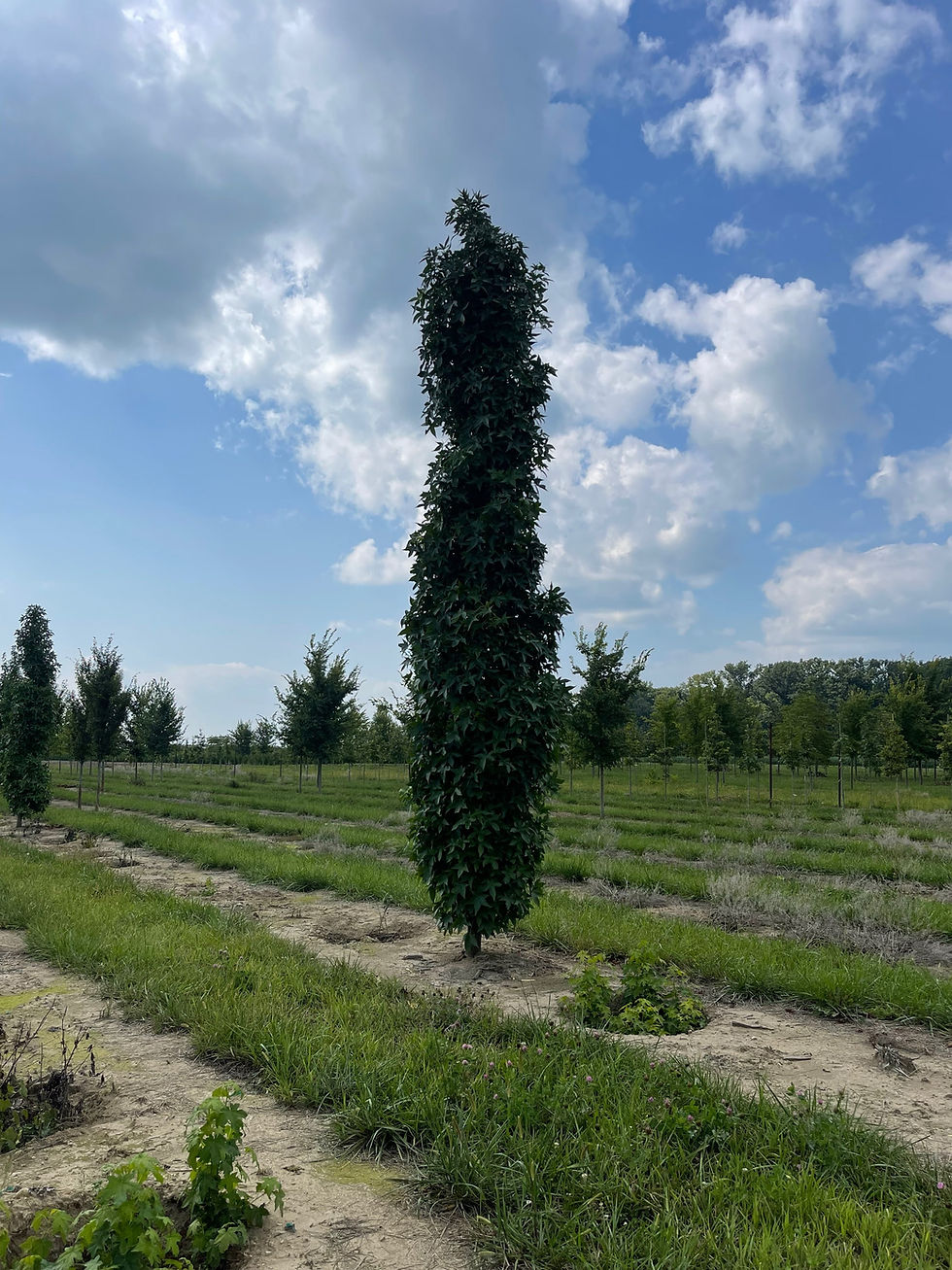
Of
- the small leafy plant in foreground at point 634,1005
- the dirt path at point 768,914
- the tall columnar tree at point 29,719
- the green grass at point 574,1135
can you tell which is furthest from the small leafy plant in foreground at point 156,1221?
the tall columnar tree at point 29,719

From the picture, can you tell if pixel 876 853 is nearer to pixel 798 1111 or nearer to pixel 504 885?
pixel 504 885

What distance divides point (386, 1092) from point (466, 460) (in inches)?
229

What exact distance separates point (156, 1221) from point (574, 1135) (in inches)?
73.9

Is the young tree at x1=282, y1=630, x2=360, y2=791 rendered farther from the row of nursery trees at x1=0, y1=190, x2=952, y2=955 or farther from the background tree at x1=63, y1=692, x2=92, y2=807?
the row of nursery trees at x1=0, y1=190, x2=952, y2=955

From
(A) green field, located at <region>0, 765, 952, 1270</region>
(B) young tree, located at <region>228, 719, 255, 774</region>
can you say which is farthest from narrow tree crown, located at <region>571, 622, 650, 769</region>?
(B) young tree, located at <region>228, 719, 255, 774</region>

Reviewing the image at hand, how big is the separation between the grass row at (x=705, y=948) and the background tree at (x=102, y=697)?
16.8m

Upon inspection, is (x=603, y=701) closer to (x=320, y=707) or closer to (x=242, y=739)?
(x=320, y=707)

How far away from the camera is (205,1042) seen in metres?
4.93

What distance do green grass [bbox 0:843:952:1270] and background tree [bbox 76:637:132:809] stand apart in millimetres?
23123

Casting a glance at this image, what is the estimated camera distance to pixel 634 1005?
5.75m

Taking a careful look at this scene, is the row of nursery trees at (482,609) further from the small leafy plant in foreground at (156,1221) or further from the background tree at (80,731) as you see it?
the background tree at (80,731)

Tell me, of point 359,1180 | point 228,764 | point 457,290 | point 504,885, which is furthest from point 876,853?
point 228,764

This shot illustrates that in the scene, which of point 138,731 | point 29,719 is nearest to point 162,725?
point 138,731

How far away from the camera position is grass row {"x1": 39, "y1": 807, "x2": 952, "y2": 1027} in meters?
6.02
